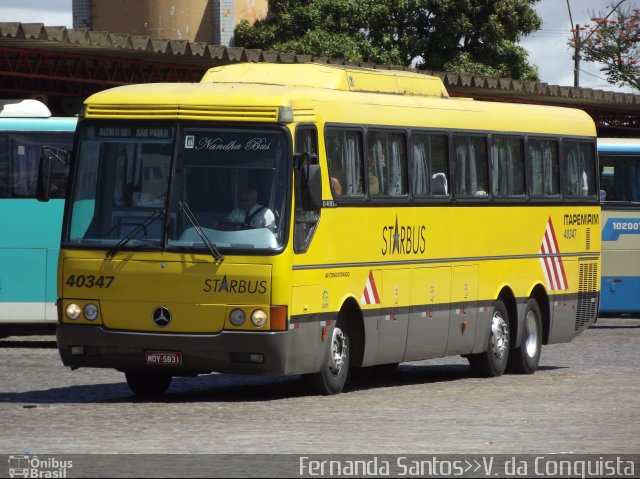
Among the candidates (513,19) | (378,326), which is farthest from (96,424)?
(513,19)

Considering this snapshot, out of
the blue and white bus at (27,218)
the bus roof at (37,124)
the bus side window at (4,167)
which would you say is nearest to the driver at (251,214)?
the blue and white bus at (27,218)

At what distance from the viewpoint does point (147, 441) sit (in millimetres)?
12516

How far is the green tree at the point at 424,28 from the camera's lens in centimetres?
5728

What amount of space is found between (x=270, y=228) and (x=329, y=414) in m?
1.94

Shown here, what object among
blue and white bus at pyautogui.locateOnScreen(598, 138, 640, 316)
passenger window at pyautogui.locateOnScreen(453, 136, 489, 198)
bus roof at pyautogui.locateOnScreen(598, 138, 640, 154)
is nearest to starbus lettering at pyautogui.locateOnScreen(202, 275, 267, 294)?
passenger window at pyautogui.locateOnScreen(453, 136, 489, 198)

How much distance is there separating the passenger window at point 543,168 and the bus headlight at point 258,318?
21.7 ft

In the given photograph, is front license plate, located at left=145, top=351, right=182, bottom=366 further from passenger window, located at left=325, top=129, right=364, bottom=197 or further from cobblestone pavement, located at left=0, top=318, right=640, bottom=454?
passenger window, located at left=325, top=129, right=364, bottom=197

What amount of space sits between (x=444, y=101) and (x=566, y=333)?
4062mm

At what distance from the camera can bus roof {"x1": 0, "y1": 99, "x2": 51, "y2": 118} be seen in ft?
82.9

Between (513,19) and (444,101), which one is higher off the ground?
(513,19)

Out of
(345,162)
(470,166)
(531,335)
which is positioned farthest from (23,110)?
(345,162)

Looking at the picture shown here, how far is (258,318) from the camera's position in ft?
51.7

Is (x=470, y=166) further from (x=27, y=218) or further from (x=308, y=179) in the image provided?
(x=27, y=218)

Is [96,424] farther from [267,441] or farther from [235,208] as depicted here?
[235,208]
